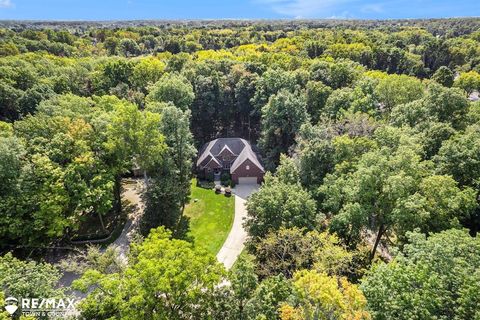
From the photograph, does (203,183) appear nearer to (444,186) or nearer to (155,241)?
(155,241)

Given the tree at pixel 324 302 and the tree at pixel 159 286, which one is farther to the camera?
the tree at pixel 159 286

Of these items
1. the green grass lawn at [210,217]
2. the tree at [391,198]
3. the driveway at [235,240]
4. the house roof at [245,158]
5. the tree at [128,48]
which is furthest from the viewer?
the tree at [128,48]

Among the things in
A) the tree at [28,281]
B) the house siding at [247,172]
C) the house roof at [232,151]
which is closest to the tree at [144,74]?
the house roof at [232,151]

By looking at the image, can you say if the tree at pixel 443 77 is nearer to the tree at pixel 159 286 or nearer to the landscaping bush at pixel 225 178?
the landscaping bush at pixel 225 178

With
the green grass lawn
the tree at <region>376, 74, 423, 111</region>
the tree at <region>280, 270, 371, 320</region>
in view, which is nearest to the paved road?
the green grass lawn

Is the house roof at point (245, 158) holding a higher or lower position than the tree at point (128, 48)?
lower

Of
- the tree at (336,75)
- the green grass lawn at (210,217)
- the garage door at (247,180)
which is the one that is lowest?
the green grass lawn at (210,217)
